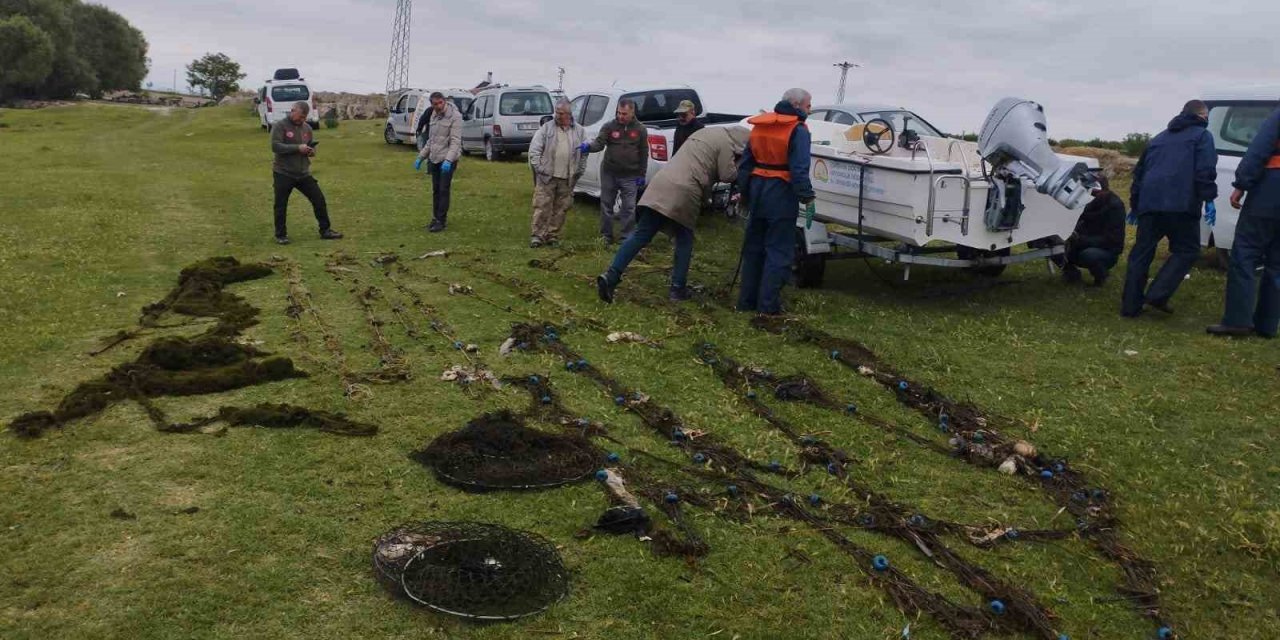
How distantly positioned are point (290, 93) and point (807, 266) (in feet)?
101

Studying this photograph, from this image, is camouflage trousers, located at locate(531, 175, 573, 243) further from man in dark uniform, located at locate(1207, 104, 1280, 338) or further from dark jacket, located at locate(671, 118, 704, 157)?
man in dark uniform, located at locate(1207, 104, 1280, 338)

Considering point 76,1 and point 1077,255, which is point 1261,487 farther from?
point 76,1

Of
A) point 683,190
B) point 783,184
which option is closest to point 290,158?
point 683,190

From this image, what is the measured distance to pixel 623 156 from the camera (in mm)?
10992

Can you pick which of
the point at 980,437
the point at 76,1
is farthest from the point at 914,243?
the point at 76,1

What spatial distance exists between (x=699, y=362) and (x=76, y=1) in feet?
282

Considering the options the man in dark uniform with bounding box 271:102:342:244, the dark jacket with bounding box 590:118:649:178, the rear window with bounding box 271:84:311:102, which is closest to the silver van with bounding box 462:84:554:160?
the man in dark uniform with bounding box 271:102:342:244

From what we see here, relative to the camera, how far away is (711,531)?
13.7 ft

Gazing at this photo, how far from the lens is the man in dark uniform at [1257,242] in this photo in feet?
23.4

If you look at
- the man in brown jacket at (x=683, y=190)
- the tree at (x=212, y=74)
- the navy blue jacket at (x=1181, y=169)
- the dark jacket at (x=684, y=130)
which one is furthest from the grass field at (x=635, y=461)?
the tree at (x=212, y=74)

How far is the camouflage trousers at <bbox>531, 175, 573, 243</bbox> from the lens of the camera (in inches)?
446

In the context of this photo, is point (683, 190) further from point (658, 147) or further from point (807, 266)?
point (658, 147)

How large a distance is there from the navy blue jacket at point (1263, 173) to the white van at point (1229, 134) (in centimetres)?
248

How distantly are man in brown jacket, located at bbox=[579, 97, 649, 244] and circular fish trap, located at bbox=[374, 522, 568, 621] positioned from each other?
7373 mm
